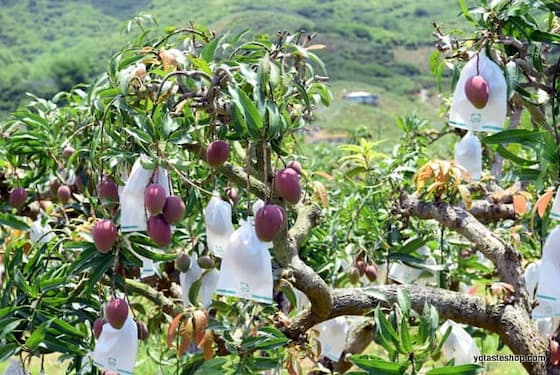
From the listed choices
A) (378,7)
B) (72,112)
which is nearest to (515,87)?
(72,112)

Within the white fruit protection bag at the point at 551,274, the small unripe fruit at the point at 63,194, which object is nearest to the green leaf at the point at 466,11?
the white fruit protection bag at the point at 551,274

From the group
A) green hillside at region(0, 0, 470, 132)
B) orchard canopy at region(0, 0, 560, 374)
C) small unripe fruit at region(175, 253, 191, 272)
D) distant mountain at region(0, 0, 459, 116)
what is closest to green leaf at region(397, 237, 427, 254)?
orchard canopy at region(0, 0, 560, 374)

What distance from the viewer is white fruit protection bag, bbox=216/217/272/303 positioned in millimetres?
1148

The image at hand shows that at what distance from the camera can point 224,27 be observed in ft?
116

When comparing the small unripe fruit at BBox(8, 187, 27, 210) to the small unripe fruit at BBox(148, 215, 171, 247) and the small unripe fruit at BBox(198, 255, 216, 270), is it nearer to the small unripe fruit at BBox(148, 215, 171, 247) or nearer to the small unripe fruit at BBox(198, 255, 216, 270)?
the small unripe fruit at BBox(198, 255, 216, 270)

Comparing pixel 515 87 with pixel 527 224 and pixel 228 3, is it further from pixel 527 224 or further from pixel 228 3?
pixel 228 3

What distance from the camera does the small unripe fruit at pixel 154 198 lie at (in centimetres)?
114

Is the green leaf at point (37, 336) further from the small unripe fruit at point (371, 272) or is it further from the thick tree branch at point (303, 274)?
the small unripe fruit at point (371, 272)

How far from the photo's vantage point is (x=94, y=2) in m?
54.5

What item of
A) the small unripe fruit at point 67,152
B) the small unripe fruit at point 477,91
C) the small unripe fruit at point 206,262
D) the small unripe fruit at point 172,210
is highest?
the small unripe fruit at point 477,91

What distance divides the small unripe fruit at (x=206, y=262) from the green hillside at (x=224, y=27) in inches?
1193

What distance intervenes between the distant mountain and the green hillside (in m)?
0.05

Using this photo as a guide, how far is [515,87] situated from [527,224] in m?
1.08

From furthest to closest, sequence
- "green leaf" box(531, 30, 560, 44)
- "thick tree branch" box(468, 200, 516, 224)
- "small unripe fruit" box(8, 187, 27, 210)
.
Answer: "thick tree branch" box(468, 200, 516, 224)
"small unripe fruit" box(8, 187, 27, 210)
"green leaf" box(531, 30, 560, 44)
